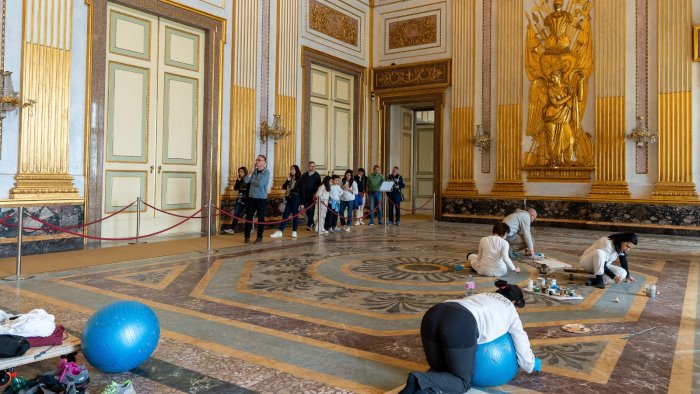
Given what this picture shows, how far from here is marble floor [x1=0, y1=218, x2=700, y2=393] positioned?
9.34ft

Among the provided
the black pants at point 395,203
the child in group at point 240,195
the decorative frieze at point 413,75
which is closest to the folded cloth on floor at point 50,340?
the child in group at point 240,195

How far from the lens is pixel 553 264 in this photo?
6152mm

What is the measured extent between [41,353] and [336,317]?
6.78 feet

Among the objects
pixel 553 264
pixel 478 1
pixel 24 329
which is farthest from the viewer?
pixel 478 1

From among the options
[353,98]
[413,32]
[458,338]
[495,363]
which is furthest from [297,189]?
[458,338]

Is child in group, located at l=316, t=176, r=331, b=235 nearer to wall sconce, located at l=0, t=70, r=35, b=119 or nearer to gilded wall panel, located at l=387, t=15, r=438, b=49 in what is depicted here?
wall sconce, located at l=0, t=70, r=35, b=119

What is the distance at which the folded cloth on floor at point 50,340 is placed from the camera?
2742 millimetres

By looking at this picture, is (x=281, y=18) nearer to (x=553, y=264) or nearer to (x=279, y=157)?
(x=279, y=157)

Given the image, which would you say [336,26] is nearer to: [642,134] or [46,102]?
[642,134]

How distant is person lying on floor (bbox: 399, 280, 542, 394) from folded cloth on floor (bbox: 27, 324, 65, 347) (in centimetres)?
188

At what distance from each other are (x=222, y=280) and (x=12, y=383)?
3018 mm

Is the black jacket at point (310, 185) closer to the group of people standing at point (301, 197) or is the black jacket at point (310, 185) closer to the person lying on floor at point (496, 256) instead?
the group of people standing at point (301, 197)

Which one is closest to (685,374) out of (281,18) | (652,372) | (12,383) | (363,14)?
(652,372)

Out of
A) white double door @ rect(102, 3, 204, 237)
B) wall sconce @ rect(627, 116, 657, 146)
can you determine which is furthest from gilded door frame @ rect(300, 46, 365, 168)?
wall sconce @ rect(627, 116, 657, 146)
